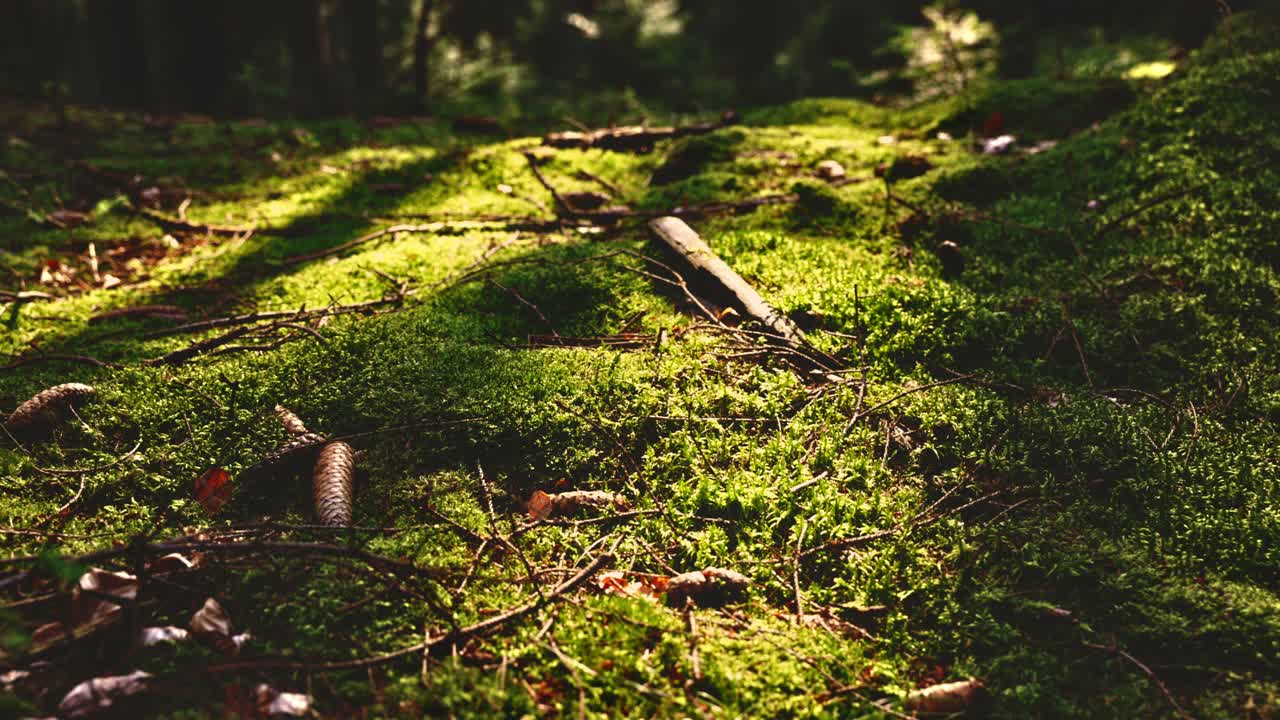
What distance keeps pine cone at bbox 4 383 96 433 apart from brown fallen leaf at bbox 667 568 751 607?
2439mm

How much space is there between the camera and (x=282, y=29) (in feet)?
34.9

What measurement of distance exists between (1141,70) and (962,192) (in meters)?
3.01

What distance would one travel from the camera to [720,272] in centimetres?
351

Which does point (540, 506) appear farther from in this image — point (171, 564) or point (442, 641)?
point (171, 564)

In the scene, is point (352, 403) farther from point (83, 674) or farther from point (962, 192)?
point (962, 192)

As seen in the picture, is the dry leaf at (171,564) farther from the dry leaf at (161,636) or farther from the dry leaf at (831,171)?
the dry leaf at (831,171)

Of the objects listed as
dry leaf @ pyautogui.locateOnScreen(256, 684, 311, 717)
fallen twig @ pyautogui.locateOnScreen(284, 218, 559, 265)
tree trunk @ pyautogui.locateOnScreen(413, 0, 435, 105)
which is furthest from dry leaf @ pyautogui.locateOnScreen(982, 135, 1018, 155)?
tree trunk @ pyautogui.locateOnScreen(413, 0, 435, 105)

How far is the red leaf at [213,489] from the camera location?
234cm

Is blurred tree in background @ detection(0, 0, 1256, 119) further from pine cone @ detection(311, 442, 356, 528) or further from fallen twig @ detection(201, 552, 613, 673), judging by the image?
pine cone @ detection(311, 442, 356, 528)

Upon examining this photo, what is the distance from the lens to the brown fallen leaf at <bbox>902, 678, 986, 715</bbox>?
5.90 feet

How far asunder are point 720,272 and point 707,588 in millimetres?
1796

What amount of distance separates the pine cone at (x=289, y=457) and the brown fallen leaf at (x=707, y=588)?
137 centimetres

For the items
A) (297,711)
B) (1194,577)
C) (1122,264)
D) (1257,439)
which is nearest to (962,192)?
(1122,264)

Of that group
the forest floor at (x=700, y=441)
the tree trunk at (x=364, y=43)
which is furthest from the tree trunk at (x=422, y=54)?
the forest floor at (x=700, y=441)
